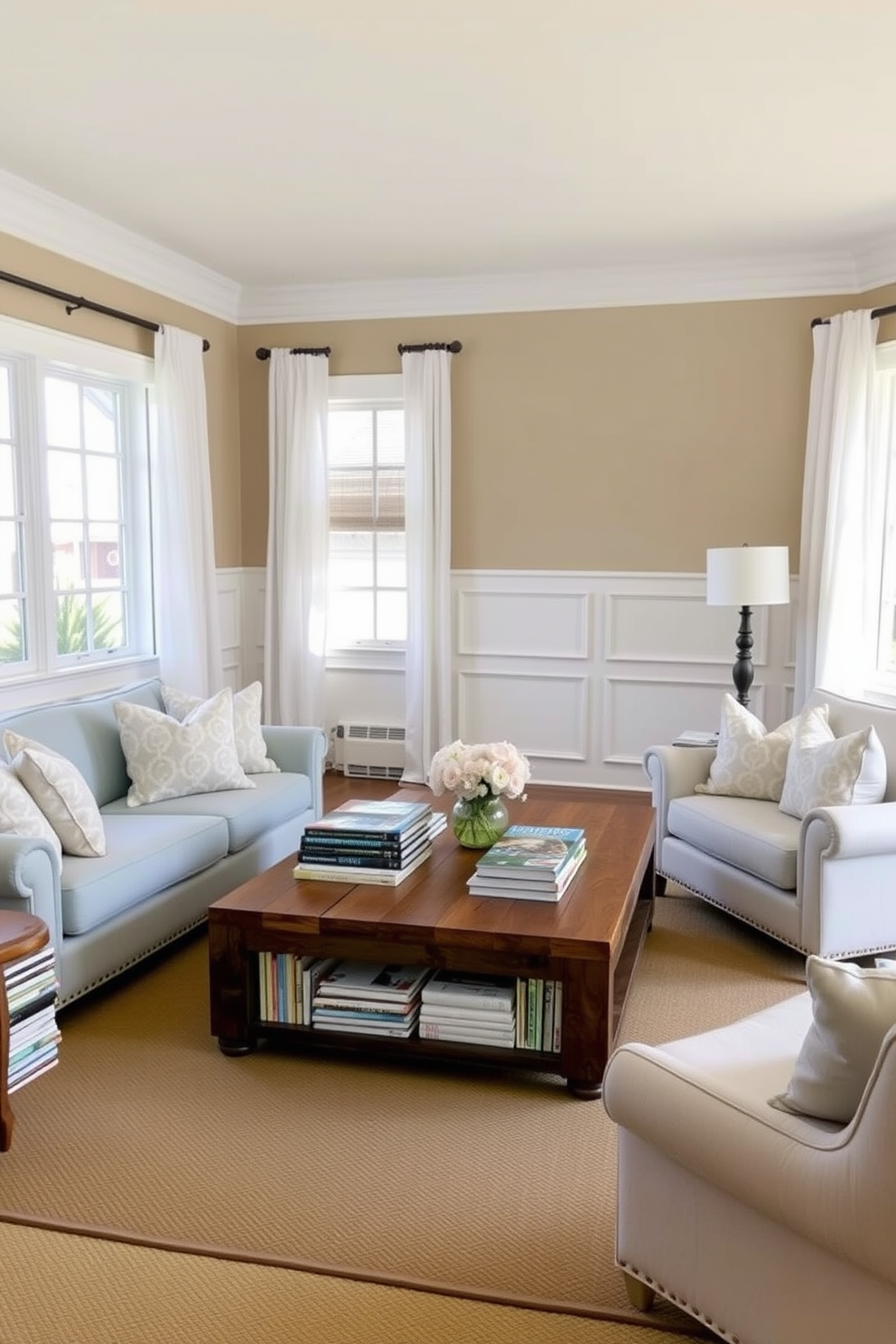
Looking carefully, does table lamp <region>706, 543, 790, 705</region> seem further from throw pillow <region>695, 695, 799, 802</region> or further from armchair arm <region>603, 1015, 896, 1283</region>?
armchair arm <region>603, 1015, 896, 1283</region>

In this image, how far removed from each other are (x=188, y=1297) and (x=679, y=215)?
15.0 ft

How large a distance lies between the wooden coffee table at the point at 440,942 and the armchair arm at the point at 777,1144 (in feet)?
2.60

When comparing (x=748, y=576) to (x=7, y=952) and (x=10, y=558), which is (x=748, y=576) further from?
(x=7, y=952)

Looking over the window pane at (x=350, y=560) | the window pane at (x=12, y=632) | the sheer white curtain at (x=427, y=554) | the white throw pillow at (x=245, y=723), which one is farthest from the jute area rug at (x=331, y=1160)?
the window pane at (x=350, y=560)

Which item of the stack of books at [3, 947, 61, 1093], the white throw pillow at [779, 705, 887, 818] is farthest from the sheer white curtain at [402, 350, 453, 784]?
the stack of books at [3, 947, 61, 1093]

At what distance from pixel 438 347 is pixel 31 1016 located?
4444mm

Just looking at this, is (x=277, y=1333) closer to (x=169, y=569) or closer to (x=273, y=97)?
(x=273, y=97)

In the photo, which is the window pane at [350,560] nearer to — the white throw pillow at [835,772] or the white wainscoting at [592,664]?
the white wainscoting at [592,664]

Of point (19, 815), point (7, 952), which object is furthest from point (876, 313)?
point (7, 952)

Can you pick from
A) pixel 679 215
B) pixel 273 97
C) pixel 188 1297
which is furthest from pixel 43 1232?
pixel 679 215

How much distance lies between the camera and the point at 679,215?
4.91 meters

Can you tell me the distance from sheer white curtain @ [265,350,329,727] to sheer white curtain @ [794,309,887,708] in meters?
2.72

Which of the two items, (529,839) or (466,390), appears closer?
(529,839)

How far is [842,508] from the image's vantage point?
5.40 metres
